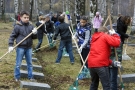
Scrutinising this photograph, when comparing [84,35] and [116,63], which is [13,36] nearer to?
[84,35]

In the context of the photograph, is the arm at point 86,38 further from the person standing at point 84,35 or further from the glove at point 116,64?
the glove at point 116,64

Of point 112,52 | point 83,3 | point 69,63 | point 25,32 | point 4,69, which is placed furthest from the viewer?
point 83,3

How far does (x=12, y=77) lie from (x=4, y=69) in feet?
3.14

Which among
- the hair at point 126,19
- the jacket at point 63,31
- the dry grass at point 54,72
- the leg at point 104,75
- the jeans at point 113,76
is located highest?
the hair at point 126,19

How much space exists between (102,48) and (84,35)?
2636 millimetres

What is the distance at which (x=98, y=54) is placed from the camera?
18.5ft

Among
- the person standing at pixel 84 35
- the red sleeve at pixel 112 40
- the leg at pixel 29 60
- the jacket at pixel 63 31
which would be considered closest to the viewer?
the red sleeve at pixel 112 40

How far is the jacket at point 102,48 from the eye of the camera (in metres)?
5.57

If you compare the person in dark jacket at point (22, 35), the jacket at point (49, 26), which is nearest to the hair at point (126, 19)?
the person in dark jacket at point (22, 35)

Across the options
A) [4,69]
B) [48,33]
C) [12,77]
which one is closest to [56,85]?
[12,77]

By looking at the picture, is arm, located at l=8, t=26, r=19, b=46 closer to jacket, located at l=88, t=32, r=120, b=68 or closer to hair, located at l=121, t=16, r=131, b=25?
jacket, located at l=88, t=32, r=120, b=68

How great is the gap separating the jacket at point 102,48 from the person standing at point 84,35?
2.30m

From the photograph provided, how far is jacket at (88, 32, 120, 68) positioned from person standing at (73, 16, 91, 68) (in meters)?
2.30

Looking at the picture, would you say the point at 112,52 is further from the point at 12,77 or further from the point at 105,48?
the point at 12,77
